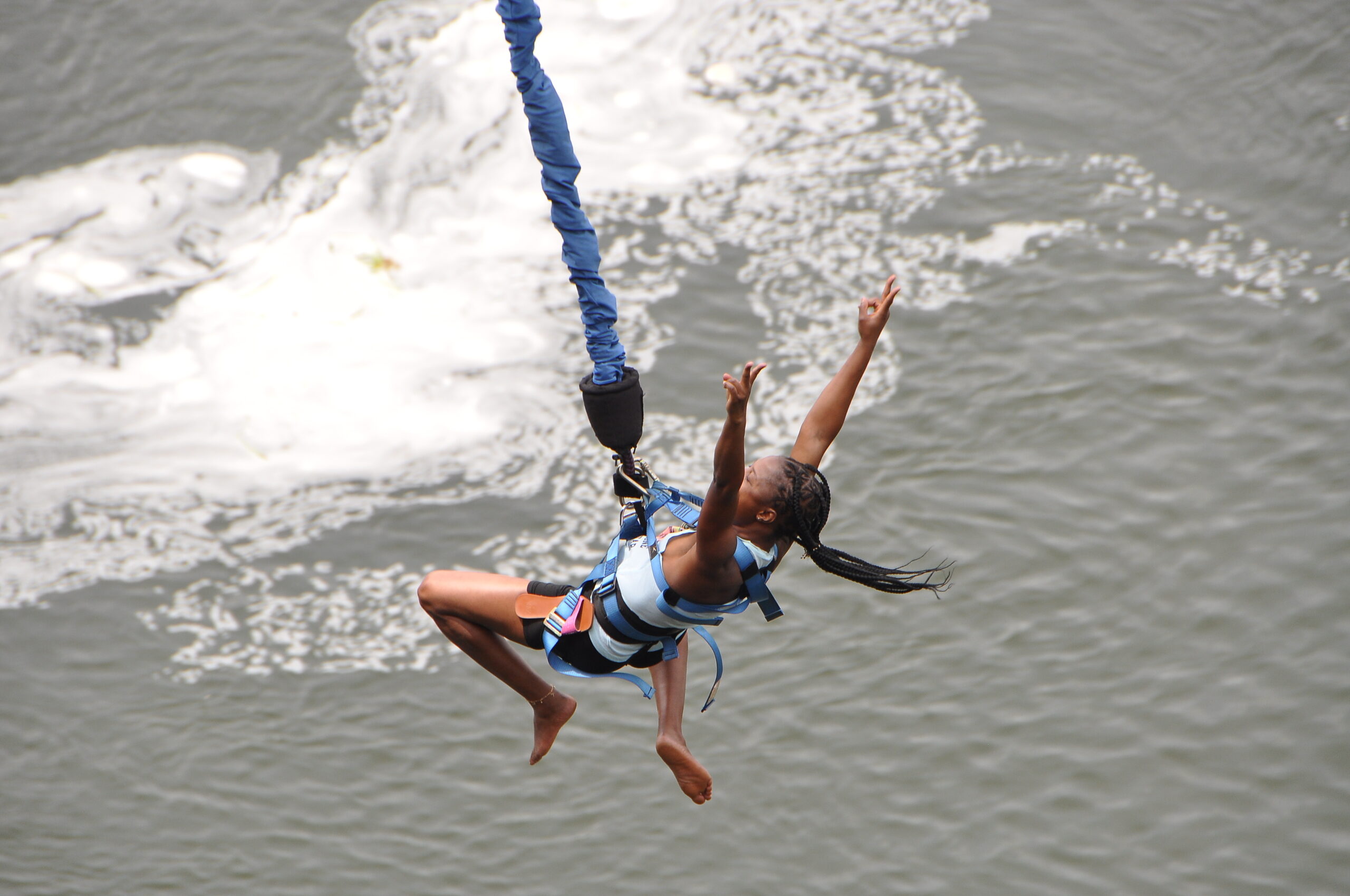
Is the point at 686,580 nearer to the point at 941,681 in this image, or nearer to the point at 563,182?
the point at 563,182

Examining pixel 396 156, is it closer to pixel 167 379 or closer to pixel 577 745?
pixel 167 379

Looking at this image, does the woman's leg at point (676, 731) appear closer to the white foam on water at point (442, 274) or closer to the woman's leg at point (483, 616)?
the woman's leg at point (483, 616)

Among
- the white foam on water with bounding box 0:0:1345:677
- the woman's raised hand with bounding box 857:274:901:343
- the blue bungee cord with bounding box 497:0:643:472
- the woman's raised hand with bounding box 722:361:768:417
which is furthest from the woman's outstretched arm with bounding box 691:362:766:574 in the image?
the white foam on water with bounding box 0:0:1345:677

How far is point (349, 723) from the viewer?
20.2ft

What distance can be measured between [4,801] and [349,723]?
62.8 inches

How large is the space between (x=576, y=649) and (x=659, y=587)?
1.17ft

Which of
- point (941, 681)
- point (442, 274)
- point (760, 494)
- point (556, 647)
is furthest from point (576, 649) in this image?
point (442, 274)

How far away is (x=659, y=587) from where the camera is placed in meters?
3.03

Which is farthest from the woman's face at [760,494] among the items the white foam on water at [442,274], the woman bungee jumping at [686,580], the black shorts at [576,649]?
the white foam on water at [442,274]

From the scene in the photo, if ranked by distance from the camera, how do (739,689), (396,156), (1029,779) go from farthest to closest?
(396,156), (739,689), (1029,779)

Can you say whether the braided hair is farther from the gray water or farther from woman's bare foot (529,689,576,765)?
the gray water

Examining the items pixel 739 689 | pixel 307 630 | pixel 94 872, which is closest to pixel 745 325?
pixel 739 689

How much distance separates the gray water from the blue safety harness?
2671 mm

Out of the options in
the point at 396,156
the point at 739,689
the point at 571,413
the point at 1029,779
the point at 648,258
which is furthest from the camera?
the point at 396,156
